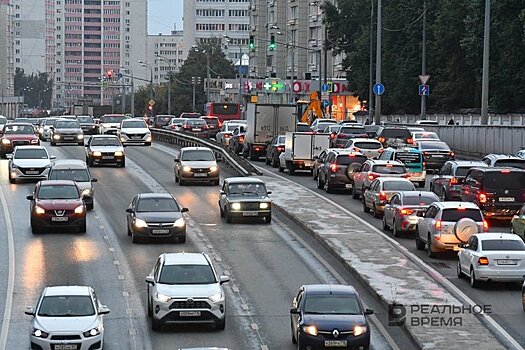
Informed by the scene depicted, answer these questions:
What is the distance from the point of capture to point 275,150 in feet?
212

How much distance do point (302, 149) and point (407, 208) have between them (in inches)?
851

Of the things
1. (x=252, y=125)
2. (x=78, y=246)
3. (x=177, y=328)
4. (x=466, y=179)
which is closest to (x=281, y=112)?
(x=252, y=125)

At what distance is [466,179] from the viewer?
141 ft

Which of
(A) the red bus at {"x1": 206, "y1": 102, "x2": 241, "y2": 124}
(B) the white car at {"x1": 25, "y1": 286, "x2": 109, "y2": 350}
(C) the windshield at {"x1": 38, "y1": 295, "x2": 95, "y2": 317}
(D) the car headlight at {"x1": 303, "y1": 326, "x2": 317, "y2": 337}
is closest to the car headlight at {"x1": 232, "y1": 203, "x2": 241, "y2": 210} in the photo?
(B) the white car at {"x1": 25, "y1": 286, "x2": 109, "y2": 350}

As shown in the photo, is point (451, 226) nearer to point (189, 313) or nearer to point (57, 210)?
point (189, 313)

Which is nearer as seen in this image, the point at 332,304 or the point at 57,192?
the point at 332,304

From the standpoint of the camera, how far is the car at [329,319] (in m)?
22.7

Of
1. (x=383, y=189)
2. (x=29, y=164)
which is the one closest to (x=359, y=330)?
(x=383, y=189)

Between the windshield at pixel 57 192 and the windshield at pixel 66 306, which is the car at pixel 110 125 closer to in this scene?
the windshield at pixel 57 192

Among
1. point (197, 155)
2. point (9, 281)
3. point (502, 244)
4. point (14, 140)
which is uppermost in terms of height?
point (197, 155)

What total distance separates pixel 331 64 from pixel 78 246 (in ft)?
394

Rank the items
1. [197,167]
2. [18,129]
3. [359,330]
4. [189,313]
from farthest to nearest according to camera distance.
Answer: [18,129]
[197,167]
[189,313]
[359,330]

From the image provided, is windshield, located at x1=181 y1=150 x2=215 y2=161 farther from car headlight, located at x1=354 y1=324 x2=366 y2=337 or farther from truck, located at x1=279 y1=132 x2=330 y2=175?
car headlight, located at x1=354 y1=324 x2=366 y2=337

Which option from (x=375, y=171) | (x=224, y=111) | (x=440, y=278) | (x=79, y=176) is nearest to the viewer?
(x=440, y=278)
